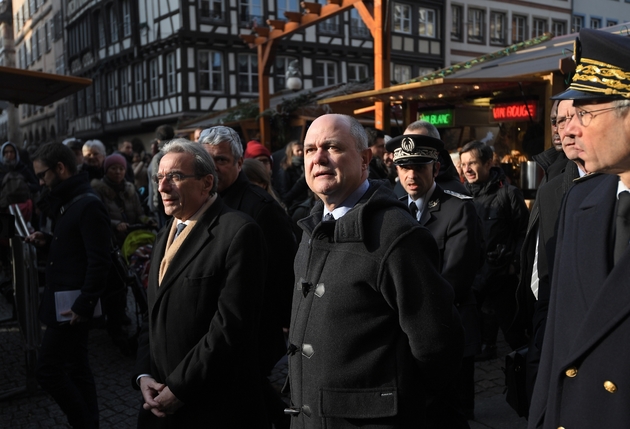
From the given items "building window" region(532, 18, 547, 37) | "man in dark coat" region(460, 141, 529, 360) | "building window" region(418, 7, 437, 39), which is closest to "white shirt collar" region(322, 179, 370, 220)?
"man in dark coat" region(460, 141, 529, 360)

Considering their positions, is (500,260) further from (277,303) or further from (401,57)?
(401,57)

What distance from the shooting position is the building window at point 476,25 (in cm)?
3194

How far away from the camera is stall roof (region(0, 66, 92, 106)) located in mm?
5443

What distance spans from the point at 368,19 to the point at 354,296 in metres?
8.12

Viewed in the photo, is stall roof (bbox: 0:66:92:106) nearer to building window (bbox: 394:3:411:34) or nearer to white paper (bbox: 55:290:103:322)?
white paper (bbox: 55:290:103:322)

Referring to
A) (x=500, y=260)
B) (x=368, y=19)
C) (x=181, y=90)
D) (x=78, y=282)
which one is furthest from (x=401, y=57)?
(x=78, y=282)

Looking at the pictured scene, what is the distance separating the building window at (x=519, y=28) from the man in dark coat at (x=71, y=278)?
3266 cm

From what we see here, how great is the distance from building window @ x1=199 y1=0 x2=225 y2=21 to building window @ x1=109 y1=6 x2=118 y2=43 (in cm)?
644

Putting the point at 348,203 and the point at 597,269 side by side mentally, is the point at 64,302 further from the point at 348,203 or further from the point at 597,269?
the point at 597,269

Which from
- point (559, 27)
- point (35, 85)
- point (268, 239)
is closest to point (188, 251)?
point (268, 239)

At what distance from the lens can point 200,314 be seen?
2.76m

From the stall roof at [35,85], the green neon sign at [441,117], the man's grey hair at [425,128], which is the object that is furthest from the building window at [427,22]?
the man's grey hair at [425,128]

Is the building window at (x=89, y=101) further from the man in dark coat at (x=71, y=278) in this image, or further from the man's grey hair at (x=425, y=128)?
the man's grey hair at (x=425, y=128)

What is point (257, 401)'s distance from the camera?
2.93 m
